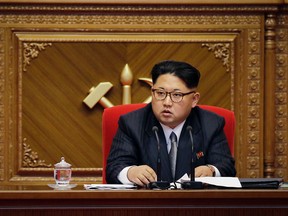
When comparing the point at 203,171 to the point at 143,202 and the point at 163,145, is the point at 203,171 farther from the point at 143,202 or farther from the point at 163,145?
the point at 143,202

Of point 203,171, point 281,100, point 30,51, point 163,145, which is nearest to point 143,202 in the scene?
point 203,171

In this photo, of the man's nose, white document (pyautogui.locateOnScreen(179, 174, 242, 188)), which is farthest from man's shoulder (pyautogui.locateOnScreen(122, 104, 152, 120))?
white document (pyautogui.locateOnScreen(179, 174, 242, 188))

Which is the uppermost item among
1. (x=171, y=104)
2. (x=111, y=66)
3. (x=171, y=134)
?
(x=111, y=66)

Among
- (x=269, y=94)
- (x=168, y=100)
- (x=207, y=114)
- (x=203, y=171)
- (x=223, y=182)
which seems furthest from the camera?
(x=269, y=94)

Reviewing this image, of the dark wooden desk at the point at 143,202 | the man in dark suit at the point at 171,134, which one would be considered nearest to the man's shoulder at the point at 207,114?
the man in dark suit at the point at 171,134

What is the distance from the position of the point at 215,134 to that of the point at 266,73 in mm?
1673

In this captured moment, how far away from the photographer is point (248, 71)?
16.2 ft

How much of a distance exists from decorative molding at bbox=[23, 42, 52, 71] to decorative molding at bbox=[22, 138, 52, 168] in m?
0.49

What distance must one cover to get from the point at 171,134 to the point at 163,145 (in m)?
0.07

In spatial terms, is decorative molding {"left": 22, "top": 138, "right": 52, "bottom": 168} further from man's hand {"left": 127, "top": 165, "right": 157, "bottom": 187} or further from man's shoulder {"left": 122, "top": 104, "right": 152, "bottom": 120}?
man's hand {"left": 127, "top": 165, "right": 157, "bottom": 187}

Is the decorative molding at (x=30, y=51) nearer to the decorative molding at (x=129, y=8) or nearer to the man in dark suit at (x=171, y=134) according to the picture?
the decorative molding at (x=129, y=8)

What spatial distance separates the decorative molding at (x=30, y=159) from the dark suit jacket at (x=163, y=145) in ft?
5.26

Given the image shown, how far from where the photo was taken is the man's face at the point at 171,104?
330 centimetres

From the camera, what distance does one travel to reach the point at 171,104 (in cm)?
331
